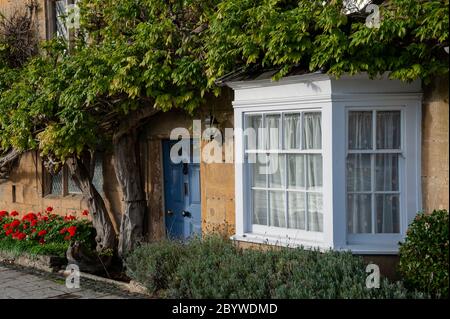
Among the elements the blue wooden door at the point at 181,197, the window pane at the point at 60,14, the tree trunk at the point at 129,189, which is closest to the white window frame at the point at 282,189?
the blue wooden door at the point at 181,197

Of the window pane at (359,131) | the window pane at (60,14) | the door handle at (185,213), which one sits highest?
the window pane at (60,14)

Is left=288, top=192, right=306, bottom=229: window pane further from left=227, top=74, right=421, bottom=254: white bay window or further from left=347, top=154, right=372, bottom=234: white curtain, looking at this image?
left=347, top=154, right=372, bottom=234: white curtain

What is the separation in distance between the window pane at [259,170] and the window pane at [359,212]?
1313mm

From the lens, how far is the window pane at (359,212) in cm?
754

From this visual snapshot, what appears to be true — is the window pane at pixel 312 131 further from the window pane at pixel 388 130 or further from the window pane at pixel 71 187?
the window pane at pixel 71 187

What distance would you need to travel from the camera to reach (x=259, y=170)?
27.4 ft

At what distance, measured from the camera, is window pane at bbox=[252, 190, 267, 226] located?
8.35 metres

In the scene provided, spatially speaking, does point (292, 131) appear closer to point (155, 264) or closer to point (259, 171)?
point (259, 171)

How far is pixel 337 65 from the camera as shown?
271 inches

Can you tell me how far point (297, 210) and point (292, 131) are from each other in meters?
1.06

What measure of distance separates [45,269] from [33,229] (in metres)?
1.78

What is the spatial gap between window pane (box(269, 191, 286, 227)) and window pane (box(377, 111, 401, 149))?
154cm

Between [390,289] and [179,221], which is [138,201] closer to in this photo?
[179,221]
